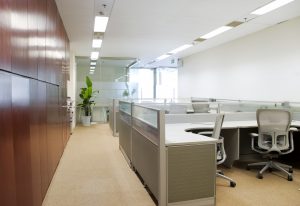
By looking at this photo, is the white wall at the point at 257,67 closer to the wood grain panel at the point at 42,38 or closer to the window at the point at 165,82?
the window at the point at 165,82

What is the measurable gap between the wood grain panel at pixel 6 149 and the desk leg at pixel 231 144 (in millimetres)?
3123

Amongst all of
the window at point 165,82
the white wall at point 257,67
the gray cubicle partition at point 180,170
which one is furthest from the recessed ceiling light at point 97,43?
the window at point 165,82

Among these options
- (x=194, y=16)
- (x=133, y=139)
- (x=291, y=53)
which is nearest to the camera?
(x=133, y=139)

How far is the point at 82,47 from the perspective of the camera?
8.12 meters

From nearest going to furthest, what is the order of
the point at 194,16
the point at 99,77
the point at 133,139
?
the point at 133,139, the point at 194,16, the point at 99,77

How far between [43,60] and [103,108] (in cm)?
747

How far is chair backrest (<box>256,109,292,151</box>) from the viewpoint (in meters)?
3.59


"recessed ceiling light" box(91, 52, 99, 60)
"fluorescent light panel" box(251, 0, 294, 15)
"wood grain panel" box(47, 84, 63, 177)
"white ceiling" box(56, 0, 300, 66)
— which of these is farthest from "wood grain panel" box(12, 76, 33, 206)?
"recessed ceiling light" box(91, 52, 99, 60)

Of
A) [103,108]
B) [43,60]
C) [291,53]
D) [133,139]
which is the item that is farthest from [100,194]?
[103,108]

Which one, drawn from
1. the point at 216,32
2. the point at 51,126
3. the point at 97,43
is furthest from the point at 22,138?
the point at 97,43

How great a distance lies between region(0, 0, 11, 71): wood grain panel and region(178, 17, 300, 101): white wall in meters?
5.39

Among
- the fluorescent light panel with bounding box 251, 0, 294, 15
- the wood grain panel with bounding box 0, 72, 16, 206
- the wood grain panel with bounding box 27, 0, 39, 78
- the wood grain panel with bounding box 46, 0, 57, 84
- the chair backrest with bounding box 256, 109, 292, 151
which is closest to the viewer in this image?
the wood grain panel with bounding box 0, 72, 16, 206

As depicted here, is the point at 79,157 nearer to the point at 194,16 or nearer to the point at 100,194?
the point at 100,194

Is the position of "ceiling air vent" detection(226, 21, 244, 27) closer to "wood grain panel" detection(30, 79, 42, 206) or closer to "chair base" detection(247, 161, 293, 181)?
"chair base" detection(247, 161, 293, 181)
